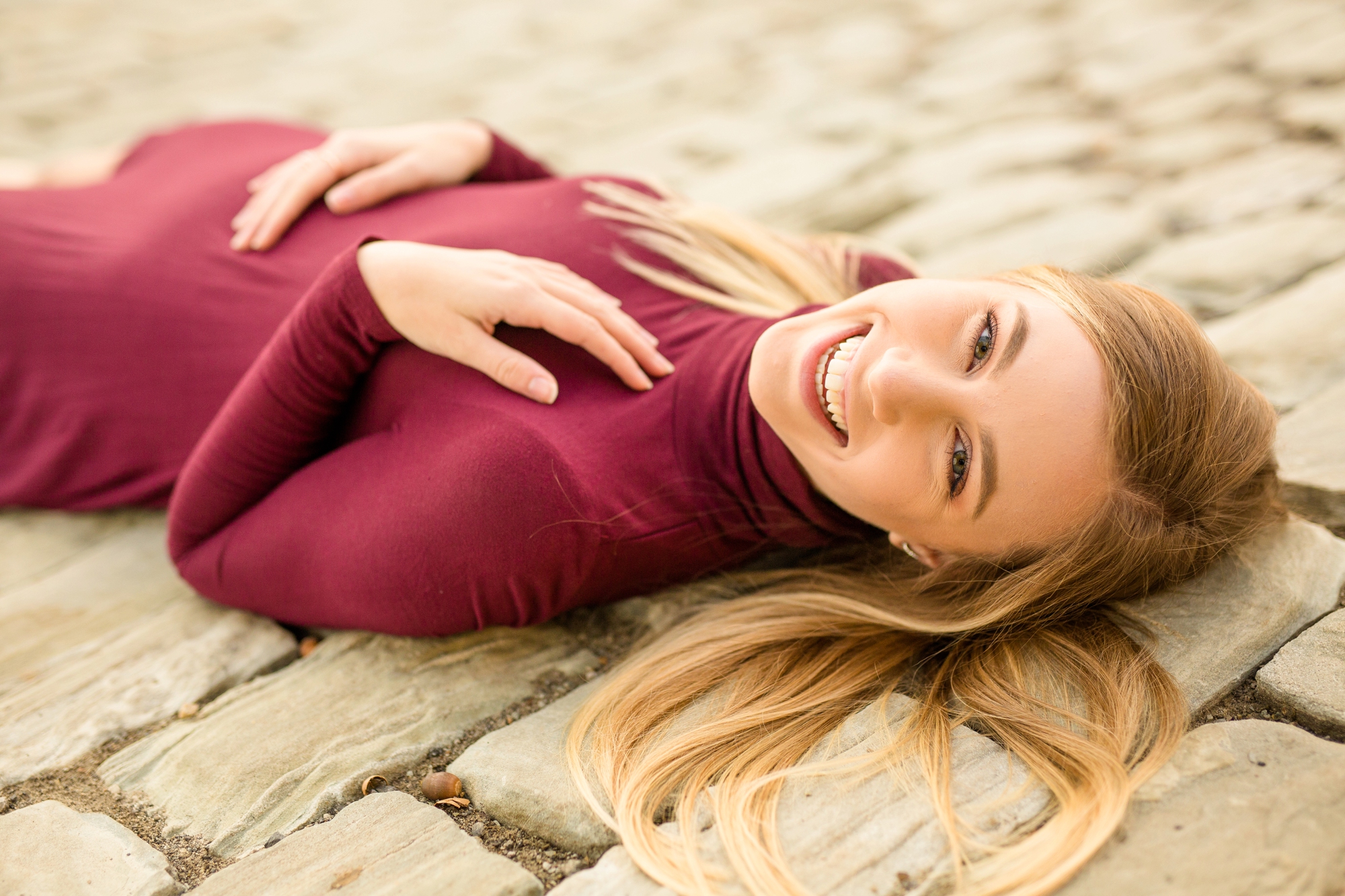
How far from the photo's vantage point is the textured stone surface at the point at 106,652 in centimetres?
194

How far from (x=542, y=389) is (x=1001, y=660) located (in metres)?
1.04

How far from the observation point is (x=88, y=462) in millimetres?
2506

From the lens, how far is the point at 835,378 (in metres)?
1.96

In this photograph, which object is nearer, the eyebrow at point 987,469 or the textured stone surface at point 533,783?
the textured stone surface at point 533,783

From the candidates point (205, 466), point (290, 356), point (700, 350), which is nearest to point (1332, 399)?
point (700, 350)

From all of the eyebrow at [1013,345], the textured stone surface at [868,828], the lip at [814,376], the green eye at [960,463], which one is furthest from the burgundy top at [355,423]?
the textured stone surface at [868,828]

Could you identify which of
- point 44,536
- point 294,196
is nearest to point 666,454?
point 294,196

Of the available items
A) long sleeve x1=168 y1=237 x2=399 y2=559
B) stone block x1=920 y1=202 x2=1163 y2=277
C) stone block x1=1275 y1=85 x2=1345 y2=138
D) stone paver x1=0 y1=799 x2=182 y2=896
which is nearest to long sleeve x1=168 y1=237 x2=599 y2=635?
long sleeve x1=168 y1=237 x2=399 y2=559

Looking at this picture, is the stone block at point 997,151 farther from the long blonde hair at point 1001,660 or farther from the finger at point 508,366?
the finger at point 508,366

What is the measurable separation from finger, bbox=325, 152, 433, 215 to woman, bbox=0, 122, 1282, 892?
0.01 meters

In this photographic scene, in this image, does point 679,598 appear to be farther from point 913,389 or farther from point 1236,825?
point 1236,825

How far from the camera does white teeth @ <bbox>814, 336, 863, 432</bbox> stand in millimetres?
1949

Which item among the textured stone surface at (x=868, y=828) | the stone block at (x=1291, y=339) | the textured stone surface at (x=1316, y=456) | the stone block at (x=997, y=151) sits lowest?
the textured stone surface at (x=868, y=828)

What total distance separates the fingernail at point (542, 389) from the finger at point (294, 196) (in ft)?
3.00
